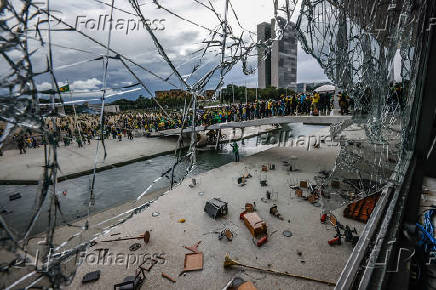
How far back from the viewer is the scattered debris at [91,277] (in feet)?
14.0

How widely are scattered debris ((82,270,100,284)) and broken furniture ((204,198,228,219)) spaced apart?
3.35 meters

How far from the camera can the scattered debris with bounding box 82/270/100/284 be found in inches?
168

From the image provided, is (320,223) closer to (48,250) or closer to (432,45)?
(432,45)

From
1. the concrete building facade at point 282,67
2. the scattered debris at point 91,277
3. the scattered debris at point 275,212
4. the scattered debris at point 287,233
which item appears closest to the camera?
the scattered debris at point 91,277

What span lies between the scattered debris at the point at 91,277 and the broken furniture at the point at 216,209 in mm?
3349

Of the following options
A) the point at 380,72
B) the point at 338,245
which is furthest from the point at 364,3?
the point at 338,245

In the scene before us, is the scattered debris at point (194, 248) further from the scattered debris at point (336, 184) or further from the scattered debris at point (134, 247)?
the scattered debris at point (336, 184)

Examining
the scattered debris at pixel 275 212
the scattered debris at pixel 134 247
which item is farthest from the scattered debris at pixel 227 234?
the scattered debris at pixel 134 247

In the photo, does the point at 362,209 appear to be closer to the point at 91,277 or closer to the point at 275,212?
the point at 275,212

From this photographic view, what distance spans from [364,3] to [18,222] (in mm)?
12972

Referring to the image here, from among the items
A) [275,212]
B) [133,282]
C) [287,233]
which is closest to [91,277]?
[133,282]

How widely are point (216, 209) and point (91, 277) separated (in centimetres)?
360

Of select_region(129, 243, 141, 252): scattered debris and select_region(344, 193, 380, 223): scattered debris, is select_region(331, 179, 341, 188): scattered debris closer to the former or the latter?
select_region(344, 193, 380, 223): scattered debris

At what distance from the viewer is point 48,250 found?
1.39m
